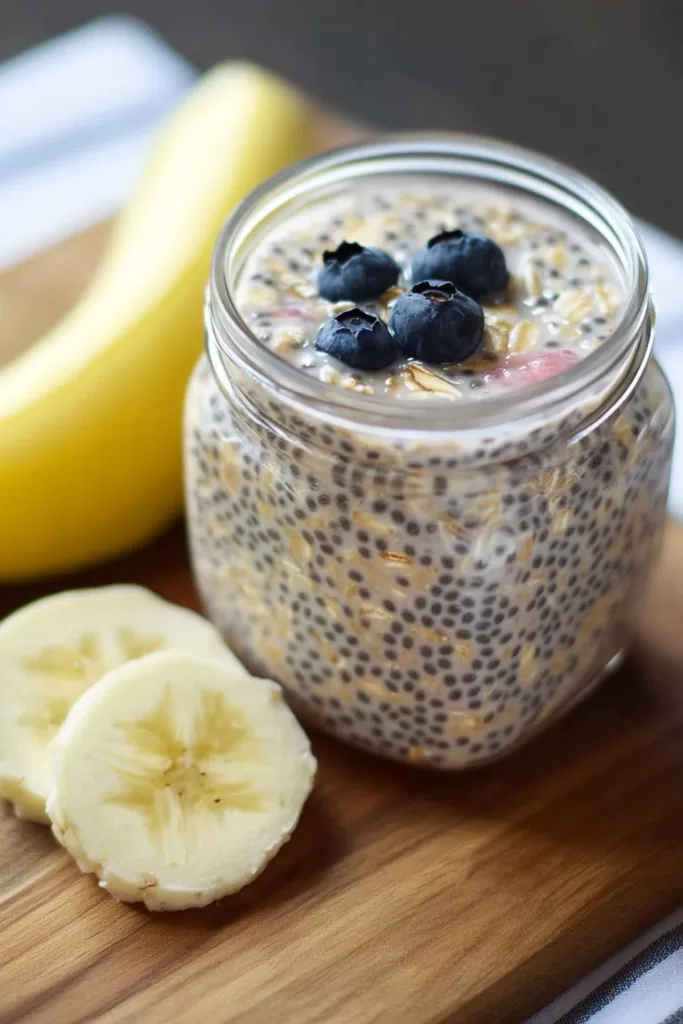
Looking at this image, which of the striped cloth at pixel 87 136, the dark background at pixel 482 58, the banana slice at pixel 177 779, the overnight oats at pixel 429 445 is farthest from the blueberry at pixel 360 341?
the dark background at pixel 482 58

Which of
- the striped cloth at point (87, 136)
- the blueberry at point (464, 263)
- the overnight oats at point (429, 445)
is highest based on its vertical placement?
the blueberry at point (464, 263)

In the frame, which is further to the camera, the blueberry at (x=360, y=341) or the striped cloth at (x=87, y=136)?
the striped cloth at (x=87, y=136)

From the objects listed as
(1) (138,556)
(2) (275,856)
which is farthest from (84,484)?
(2) (275,856)

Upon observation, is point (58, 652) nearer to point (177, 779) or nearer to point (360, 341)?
point (177, 779)

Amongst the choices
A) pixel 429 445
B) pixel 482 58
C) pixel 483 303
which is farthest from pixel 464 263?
pixel 482 58

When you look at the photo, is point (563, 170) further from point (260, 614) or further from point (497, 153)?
point (260, 614)

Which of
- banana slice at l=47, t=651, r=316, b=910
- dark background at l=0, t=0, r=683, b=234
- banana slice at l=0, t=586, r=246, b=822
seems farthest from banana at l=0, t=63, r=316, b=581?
dark background at l=0, t=0, r=683, b=234

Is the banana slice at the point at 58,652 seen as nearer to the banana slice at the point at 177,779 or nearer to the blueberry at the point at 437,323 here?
the banana slice at the point at 177,779
